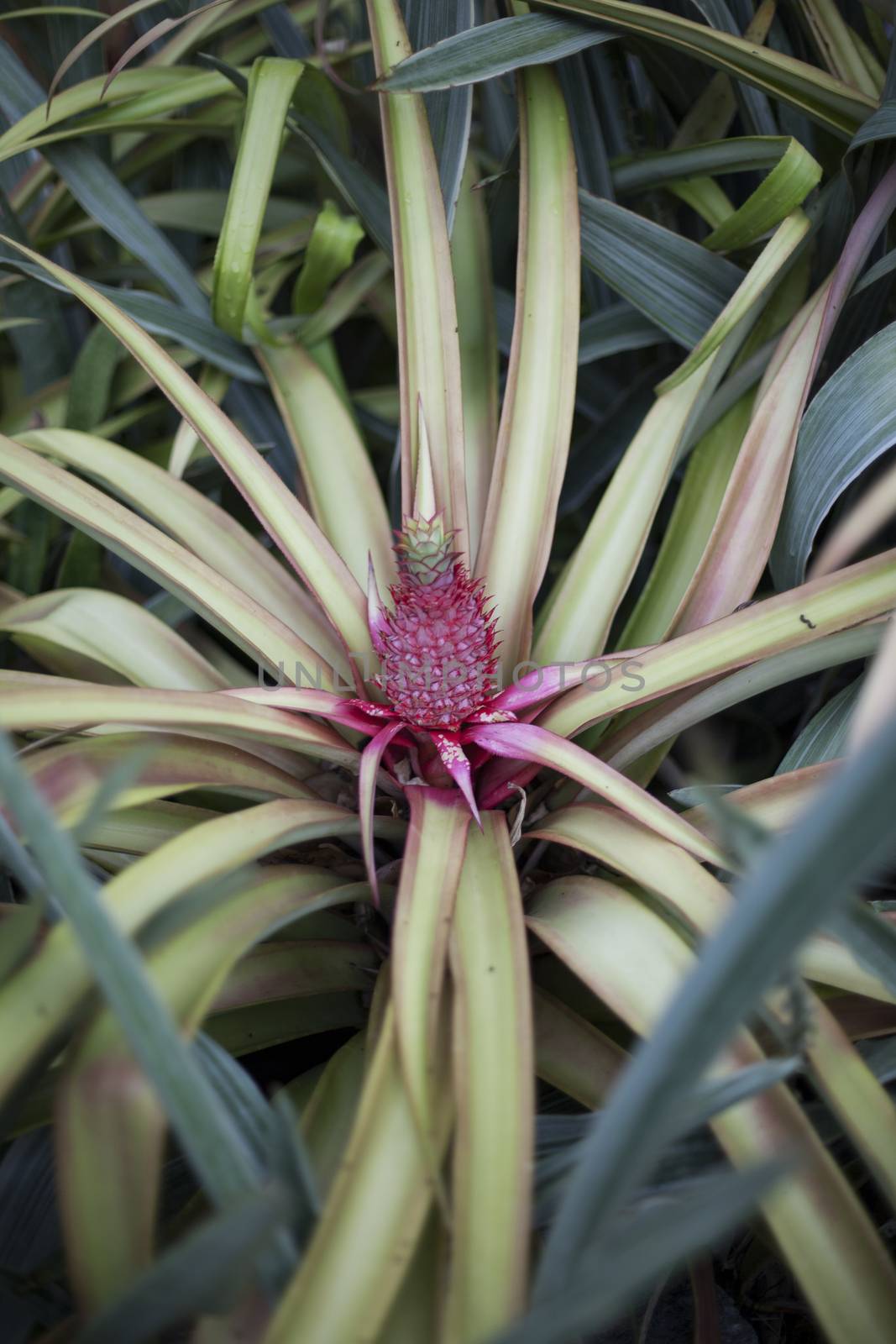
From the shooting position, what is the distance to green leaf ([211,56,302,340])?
2.61ft

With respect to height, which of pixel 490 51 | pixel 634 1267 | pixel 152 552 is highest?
pixel 490 51

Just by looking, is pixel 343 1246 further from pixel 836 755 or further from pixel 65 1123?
pixel 836 755

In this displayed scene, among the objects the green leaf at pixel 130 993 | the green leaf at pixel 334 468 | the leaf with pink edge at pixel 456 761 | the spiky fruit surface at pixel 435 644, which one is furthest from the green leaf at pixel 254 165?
the green leaf at pixel 130 993

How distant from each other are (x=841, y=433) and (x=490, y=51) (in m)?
0.40

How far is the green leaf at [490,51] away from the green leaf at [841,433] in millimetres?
344

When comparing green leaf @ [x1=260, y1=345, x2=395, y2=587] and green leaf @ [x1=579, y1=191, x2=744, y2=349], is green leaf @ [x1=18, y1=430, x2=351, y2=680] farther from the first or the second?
green leaf @ [x1=579, y1=191, x2=744, y2=349]

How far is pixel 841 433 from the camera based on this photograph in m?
0.73

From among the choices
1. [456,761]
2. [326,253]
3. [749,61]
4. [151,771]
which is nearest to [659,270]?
[749,61]

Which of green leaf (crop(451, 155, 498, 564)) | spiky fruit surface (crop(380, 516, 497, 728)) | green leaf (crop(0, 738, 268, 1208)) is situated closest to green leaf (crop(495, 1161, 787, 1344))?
green leaf (crop(0, 738, 268, 1208))

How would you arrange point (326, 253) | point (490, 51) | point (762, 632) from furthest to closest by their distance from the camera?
point (326, 253) → point (490, 51) → point (762, 632)

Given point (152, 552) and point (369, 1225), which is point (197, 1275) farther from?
point (152, 552)

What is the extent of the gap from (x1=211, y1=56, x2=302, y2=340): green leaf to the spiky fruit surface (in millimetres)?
324

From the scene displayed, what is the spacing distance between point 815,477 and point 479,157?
0.60 metres

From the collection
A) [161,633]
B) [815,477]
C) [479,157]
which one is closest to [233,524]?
[161,633]
